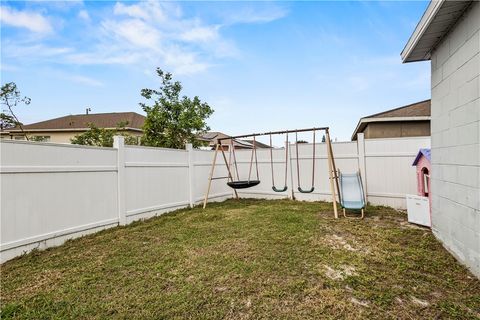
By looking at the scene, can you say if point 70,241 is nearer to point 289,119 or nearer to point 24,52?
point 24,52

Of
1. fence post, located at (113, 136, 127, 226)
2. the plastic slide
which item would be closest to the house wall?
the plastic slide

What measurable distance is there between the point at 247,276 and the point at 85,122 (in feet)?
56.8

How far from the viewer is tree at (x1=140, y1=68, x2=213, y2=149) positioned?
898 cm

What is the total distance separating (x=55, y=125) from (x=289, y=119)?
14494 millimetres

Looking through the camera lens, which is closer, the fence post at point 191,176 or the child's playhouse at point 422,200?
the child's playhouse at point 422,200

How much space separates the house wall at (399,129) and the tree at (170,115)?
628 cm

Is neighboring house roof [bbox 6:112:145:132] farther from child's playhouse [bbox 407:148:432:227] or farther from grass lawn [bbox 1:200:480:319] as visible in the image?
child's playhouse [bbox 407:148:432:227]

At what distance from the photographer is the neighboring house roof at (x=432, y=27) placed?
262 cm

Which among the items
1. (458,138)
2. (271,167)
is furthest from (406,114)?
(458,138)

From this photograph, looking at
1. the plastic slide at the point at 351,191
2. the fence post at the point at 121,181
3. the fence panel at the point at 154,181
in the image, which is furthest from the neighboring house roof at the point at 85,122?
the plastic slide at the point at 351,191

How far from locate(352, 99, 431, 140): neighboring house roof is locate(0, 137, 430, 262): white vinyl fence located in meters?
3.53

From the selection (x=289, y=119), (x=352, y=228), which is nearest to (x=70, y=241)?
(x=352, y=228)

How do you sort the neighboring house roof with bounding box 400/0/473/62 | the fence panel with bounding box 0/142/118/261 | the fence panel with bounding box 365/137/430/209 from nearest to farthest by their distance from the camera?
the neighboring house roof with bounding box 400/0/473/62 → the fence panel with bounding box 0/142/118/261 → the fence panel with bounding box 365/137/430/209

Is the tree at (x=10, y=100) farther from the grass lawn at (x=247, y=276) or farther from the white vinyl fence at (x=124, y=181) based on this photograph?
the grass lawn at (x=247, y=276)
